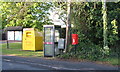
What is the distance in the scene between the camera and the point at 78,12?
41.8 ft

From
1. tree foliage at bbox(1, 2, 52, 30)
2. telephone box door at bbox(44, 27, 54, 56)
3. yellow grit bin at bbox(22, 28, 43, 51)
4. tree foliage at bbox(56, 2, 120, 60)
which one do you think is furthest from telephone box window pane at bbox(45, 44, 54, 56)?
yellow grit bin at bbox(22, 28, 43, 51)

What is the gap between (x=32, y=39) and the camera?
55.8 ft

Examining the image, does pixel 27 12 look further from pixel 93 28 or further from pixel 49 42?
pixel 93 28

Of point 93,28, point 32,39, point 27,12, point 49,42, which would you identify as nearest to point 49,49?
point 49,42

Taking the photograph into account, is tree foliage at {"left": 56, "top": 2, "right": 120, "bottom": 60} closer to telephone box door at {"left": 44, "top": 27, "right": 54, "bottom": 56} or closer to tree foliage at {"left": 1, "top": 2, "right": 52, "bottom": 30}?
telephone box door at {"left": 44, "top": 27, "right": 54, "bottom": 56}

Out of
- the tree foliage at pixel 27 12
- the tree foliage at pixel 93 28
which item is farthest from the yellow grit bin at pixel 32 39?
the tree foliage at pixel 93 28

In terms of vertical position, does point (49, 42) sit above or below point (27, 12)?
below

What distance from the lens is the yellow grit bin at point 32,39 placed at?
16.9 m

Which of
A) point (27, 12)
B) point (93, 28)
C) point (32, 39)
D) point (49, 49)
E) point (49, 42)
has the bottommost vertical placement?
point (49, 49)

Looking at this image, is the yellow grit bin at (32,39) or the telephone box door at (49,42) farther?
the yellow grit bin at (32,39)

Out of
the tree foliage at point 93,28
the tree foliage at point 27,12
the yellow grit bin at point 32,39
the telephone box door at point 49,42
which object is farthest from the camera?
the yellow grit bin at point 32,39

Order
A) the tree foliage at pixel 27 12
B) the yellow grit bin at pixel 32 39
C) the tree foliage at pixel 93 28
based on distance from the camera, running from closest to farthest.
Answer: the tree foliage at pixel 93 28 < the tree foliage at pixel 27 12 < the yellow grit bin at pixel 32 39

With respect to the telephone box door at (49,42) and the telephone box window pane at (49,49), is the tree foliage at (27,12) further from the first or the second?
the telephone box window pane at (49,49)

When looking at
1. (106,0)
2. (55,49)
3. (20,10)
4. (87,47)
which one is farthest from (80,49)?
(20,10)
